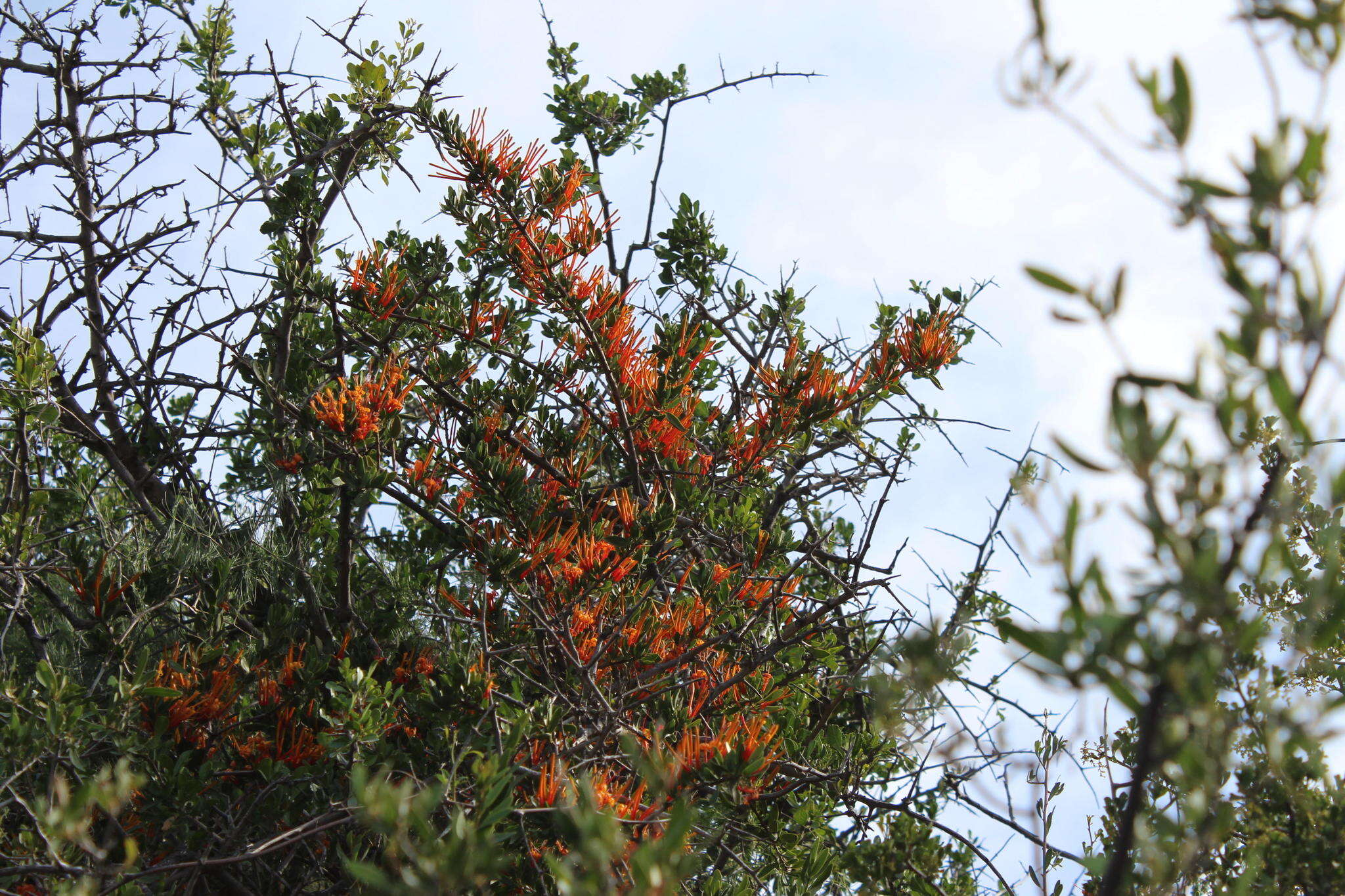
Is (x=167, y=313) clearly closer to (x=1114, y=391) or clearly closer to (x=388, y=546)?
(x=388, y=546)

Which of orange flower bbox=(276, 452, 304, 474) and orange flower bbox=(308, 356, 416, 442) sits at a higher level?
orange flower bbox=(308, 356, 416, 442)

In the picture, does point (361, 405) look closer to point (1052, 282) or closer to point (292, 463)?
point (292, 463)

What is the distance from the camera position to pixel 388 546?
10.2 ft

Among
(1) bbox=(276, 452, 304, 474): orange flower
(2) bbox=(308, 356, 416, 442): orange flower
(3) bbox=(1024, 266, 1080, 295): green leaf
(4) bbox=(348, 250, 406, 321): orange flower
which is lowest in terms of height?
(1) bbox=(276, 452, 304, 474): orange flower

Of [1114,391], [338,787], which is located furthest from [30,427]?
[1114,391]

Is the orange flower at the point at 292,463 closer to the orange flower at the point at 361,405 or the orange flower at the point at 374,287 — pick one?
→ the orange flower at the point at 361,405

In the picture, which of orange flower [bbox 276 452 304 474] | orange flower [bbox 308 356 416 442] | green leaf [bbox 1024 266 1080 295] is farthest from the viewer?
orange flower [bbox 276 452 304 474]

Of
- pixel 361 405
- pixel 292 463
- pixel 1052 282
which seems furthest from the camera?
pixel 292 463

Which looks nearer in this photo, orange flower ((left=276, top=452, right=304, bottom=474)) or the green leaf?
the green leaf

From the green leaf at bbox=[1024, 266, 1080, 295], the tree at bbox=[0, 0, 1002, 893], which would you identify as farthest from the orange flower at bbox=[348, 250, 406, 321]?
the green leaf at bbox=[1024, 266, 1080, 295]

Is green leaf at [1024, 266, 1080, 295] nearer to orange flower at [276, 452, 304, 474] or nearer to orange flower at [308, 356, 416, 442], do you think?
orange flower at [308, 356, 416, 442]

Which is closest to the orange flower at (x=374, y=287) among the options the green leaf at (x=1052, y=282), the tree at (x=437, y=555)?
the tree at (x=437, y=555)

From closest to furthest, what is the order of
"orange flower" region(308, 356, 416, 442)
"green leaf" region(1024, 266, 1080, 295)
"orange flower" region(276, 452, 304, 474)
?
"green leaf" region(1024, 266, 1080, 295) < "orange flower" region(308, 356, 416, 442) < "orange flower" region(276, 452, 304, 474)

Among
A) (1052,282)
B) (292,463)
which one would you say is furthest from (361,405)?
(1052,282)
